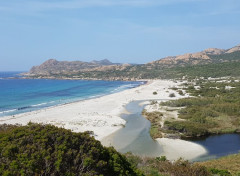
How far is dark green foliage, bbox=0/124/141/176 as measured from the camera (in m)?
6.18

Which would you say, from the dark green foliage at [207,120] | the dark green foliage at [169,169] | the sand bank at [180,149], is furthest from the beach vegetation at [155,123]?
the dark green foliage at [169,169]

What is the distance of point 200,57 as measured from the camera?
542 ft

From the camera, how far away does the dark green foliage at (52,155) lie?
6.18 m

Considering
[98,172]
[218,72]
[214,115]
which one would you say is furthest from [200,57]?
[98,172]

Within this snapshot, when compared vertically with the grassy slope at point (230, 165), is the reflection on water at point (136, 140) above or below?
below

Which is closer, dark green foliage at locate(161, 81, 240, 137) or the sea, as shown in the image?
dark green foliage at locate(161, 81, 240, 137)

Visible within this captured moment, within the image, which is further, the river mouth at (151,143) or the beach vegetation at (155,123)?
the beach vegetation at (155,123)

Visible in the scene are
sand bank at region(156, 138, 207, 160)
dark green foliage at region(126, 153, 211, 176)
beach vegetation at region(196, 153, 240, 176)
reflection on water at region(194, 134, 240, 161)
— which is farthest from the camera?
reflection on water at region(194, 134, 240, 161)

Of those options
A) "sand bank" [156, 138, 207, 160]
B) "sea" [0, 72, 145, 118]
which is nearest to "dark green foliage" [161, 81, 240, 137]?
"sand bank" [156, 138, 207, 160]

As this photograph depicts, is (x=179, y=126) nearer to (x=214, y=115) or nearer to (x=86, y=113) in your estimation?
(x=214, y=115)

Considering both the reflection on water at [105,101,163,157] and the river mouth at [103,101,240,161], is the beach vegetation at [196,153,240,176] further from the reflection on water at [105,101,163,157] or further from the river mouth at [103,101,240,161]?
the reflection on water at [105,101,163,157]

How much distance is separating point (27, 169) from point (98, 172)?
225 centimetres

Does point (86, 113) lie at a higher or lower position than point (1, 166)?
lower

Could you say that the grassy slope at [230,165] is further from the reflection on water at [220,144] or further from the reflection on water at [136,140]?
the reflection on water at [136,140]
